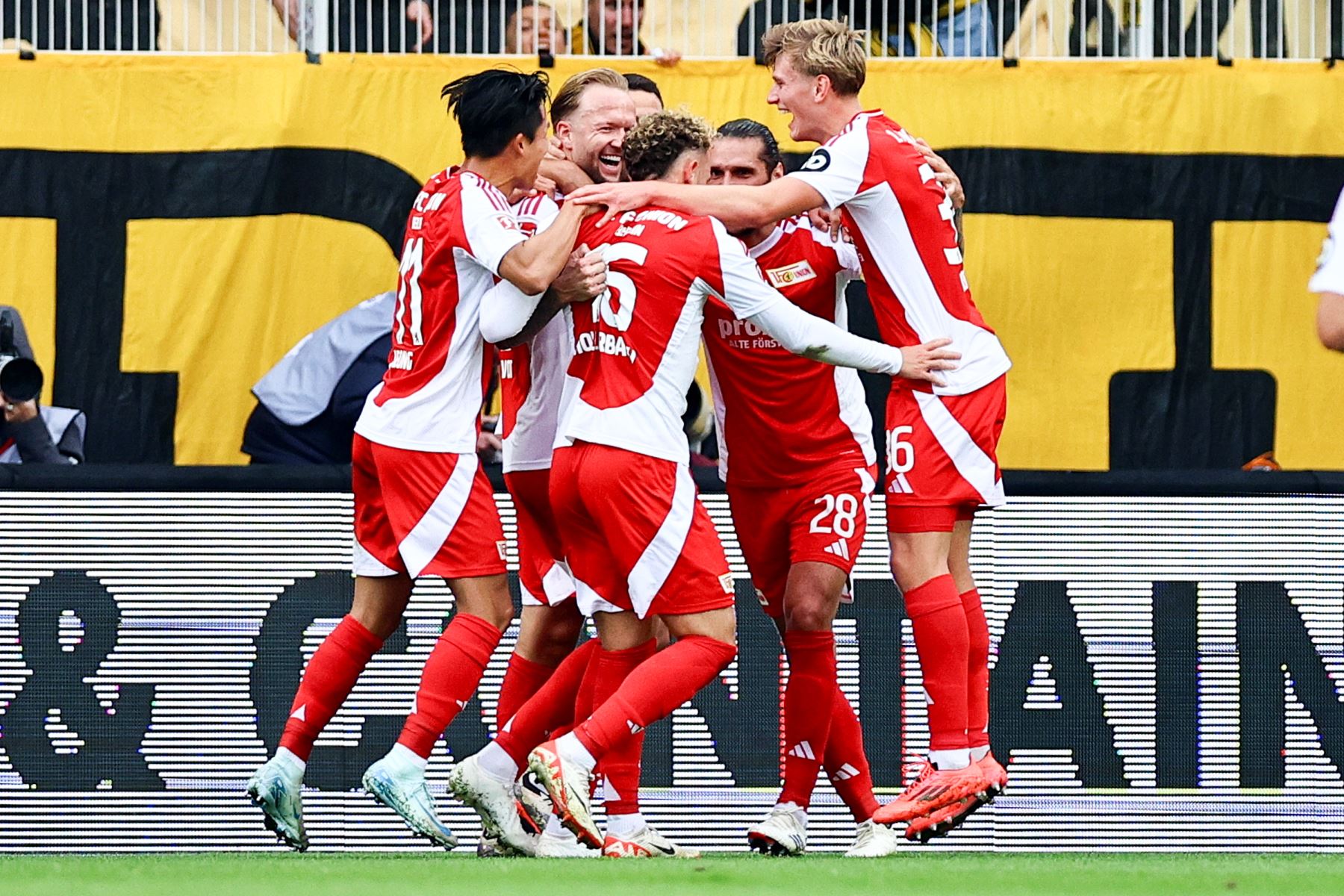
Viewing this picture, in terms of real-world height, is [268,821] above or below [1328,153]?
below

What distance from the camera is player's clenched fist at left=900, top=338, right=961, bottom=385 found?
5695mm

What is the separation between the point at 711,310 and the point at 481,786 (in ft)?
5.50

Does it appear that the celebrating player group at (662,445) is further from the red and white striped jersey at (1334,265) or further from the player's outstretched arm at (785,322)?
the red and white striped jersey at (1334,265)

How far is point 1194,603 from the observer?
7.17 meters

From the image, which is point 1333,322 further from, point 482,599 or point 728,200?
point 482,599

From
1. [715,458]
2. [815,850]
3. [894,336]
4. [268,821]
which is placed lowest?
[815,850]

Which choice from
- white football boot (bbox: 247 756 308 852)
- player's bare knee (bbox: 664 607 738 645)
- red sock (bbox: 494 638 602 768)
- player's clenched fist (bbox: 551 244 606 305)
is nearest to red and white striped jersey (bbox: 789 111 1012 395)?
player's clenched fist (bbox: 551 244 606 305)

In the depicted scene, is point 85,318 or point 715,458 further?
point 85,318

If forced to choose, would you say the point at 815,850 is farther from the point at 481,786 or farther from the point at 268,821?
the point at 268,821

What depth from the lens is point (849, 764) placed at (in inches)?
249

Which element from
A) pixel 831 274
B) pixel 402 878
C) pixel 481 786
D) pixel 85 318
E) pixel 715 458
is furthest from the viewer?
pixel 85 318

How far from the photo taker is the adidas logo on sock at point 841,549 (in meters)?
6.05

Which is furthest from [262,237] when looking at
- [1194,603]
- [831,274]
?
[1194,603]

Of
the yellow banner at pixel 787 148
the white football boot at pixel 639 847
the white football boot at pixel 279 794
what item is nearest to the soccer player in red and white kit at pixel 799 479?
the white football boot at pixel 639 847
